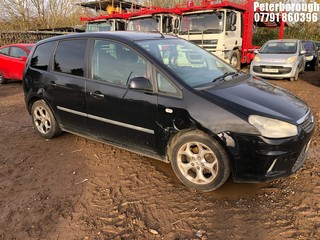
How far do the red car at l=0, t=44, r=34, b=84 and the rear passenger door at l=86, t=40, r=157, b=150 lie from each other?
727 cm

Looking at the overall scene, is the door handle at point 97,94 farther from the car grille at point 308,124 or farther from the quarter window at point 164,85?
the car grille at point 308,124

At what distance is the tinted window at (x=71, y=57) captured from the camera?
4.04m

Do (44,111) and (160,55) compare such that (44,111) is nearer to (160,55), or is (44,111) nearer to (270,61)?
(160,55)

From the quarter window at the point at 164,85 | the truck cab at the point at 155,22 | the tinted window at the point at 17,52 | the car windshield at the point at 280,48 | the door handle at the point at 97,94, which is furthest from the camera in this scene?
the truck cab at the point at 155,22

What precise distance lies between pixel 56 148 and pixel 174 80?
7.89 feet

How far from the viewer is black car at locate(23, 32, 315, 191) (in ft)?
9.53

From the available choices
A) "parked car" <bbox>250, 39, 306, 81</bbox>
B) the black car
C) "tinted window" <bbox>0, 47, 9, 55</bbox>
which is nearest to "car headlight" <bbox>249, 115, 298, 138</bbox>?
the black car

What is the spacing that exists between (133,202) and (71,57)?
233cm

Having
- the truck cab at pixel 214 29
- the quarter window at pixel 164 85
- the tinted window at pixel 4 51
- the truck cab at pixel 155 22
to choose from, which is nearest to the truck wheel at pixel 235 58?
the truck cab at pixel 214 29

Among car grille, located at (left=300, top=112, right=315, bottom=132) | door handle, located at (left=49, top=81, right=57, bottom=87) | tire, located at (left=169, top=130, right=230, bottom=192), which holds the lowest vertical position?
tire, located at (left=169, top=130, right=230, bottom=192)

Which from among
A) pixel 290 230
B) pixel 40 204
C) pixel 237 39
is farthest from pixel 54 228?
pixel 237 39

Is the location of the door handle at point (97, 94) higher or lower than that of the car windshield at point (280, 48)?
lower

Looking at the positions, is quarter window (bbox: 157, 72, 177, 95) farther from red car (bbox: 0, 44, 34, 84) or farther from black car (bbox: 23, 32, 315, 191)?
red car (bbox: 0, 44, 34, 84)

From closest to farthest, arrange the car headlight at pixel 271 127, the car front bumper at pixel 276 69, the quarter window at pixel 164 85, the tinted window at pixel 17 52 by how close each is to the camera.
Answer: the car headlight at pixel 271 127, the quarter window at pixel 164 85, the tinted window at pixel 17 52, the car front bumper at pixel 276 69
